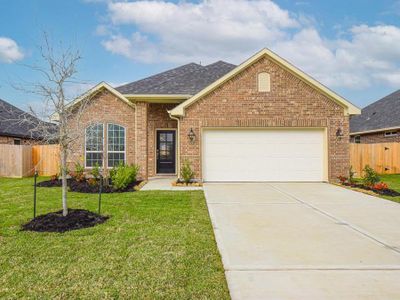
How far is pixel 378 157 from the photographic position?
756 inches

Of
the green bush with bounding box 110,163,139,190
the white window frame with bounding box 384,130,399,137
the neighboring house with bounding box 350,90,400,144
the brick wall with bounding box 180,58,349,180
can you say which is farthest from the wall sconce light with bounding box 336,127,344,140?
the white window frame with bounding box 384,130,399,137

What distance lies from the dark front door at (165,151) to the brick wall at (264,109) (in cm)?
286

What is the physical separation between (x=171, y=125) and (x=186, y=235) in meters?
10.7

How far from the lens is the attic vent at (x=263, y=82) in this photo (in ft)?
44.7

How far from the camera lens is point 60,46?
772 cm

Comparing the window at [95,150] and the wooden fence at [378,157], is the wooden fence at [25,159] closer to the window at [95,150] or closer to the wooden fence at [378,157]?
the window at [95,150]

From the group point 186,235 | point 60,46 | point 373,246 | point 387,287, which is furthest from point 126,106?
point 387,287

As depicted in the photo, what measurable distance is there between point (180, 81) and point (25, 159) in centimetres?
936

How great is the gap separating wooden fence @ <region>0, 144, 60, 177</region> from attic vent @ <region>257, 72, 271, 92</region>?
35.0 ft

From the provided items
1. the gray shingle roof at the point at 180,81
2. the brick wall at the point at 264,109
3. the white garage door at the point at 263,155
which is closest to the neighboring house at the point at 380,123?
the brick wall at the point at 264,109

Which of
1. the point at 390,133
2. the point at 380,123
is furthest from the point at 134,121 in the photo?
the point at 380,123

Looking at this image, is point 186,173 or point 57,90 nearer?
point 57,90

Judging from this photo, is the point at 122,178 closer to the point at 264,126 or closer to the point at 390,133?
the point at 264,126

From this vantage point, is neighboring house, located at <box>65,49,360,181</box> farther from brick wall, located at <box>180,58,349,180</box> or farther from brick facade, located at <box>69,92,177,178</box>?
brick facade, located at <box>69,92,177,178</box>
